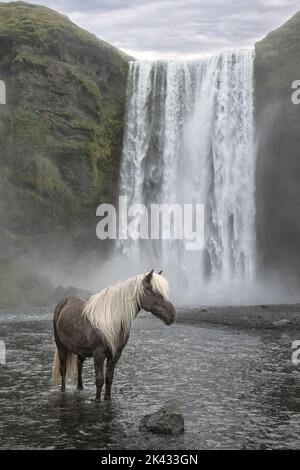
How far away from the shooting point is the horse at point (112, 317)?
1370 centimetres

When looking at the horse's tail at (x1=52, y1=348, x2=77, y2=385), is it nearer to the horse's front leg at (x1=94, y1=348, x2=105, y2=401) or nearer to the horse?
the horse

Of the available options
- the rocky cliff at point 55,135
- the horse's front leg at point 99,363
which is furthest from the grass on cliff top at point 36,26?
the horse's front leg at point 99,363

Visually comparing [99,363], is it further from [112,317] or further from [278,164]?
[278,164]

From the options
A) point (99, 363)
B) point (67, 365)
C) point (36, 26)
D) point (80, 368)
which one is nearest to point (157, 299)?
point (99, 363)

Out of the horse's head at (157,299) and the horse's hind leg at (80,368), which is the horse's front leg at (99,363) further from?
the horse's head at (157,299)

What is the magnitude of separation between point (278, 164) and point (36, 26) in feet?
98.2

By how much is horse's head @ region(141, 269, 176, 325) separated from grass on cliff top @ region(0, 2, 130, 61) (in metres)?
53.1

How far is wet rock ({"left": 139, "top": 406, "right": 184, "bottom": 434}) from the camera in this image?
1207cm

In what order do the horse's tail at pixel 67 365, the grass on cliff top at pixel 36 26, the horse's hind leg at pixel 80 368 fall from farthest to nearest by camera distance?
1. the grass on cliff top at pixel 36 26
2. the horse's tail at pixel 67 365
3. the horse's hind leg at pixel 80 368

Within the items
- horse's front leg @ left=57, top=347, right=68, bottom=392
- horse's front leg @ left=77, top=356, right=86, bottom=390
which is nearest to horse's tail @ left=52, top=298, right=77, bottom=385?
horse's front leg @ left=57, top=347, right=68, bottom=392

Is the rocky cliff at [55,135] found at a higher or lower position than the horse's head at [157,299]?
higher

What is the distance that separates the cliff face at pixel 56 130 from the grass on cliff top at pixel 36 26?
114mm

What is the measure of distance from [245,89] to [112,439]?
2013 inches
